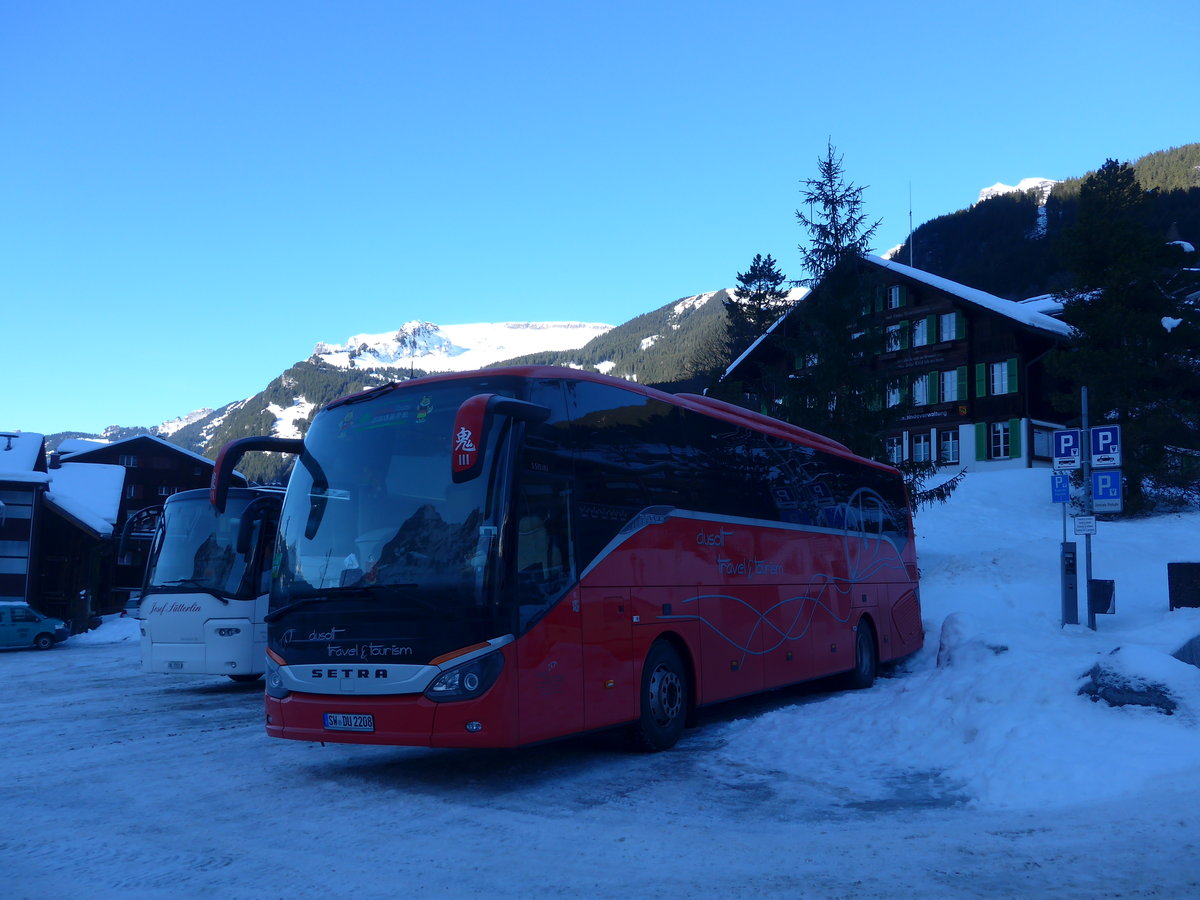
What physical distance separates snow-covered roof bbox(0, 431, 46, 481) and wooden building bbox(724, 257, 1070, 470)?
27315 millimetres

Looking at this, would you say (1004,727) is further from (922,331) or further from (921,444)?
(922,331)

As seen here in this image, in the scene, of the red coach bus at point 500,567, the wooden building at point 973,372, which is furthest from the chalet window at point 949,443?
the red coach bus at point 500,567

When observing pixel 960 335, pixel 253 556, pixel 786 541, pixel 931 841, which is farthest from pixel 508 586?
pixel 960 335

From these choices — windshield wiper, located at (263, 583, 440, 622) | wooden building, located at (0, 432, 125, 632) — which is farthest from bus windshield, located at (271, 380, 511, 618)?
wooden building, located at (0, 432, 125, 632)

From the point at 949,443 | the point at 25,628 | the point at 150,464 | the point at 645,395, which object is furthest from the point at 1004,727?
the point at 150,464

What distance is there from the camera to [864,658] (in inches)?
575

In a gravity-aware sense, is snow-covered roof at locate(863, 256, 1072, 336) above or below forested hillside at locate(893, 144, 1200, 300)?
below

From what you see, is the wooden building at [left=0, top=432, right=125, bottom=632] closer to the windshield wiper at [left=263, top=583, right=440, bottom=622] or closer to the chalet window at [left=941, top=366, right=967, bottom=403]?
the windshield wiper at [left=263, top=583, right=440, bottom=622]

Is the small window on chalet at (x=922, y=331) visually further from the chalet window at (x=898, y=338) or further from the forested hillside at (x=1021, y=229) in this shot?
the forested hillside at (x=1021, y=229)

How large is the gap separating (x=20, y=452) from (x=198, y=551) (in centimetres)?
2877

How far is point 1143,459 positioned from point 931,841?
29.8 meters

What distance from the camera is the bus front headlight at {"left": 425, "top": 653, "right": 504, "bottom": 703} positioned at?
7422 millimetres

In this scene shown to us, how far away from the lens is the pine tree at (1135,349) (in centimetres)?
3209

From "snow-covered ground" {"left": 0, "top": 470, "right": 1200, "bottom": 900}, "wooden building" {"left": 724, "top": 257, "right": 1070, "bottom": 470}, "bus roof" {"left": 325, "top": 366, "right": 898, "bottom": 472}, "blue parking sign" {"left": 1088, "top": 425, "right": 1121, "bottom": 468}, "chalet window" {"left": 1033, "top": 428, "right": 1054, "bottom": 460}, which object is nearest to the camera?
"snow-covered ground" {"left": 0, "top": 470, "right": 1200, "bottom": 900}
